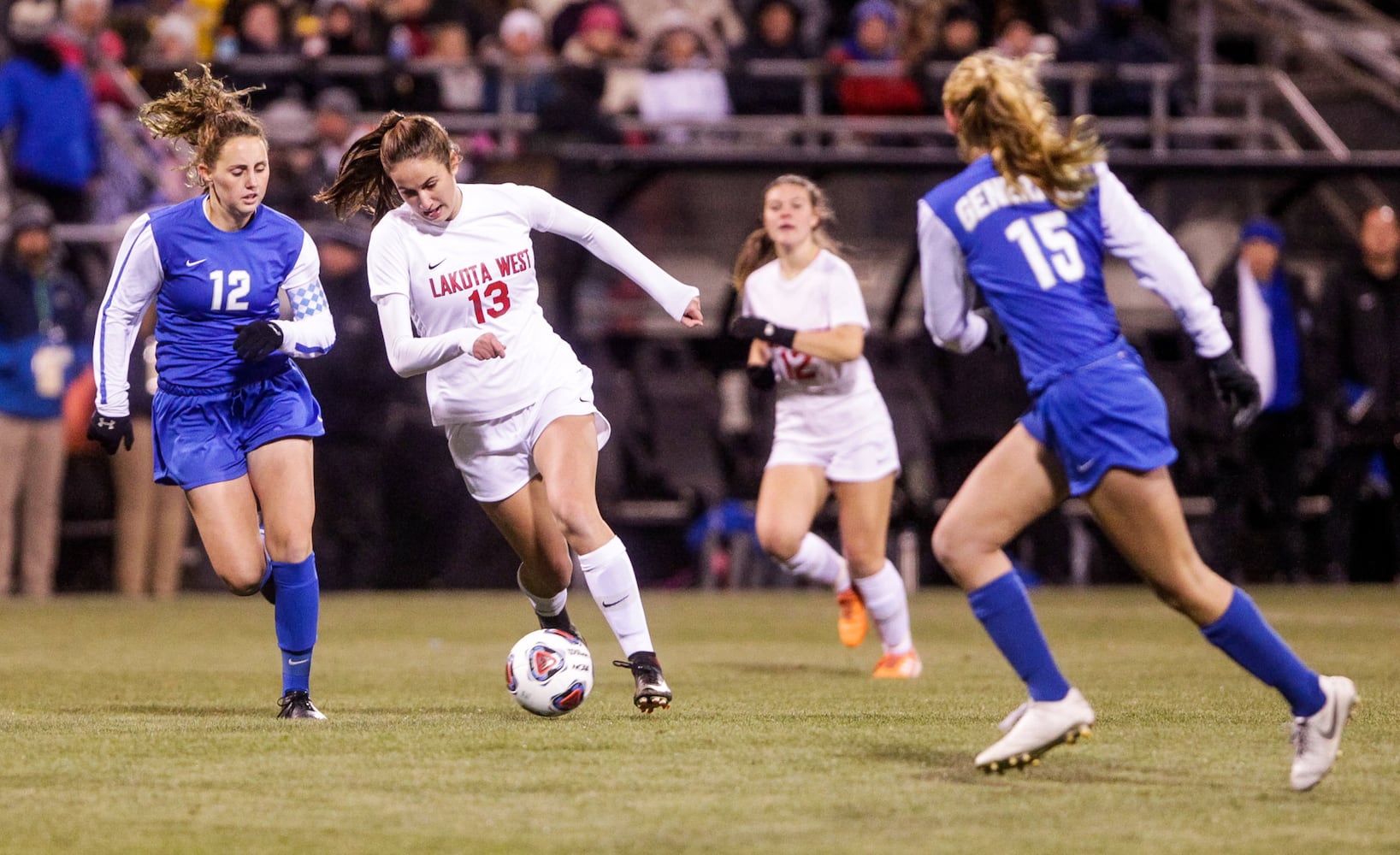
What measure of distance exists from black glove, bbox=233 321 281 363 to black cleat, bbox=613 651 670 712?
168 centimetres

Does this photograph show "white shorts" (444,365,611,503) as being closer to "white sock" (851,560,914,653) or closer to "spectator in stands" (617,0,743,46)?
"white sock" (851,560,914,653)

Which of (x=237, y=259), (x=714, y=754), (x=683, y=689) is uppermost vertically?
(x=237, y=259)

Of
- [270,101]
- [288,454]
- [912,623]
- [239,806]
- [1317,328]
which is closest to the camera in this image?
[239,806]

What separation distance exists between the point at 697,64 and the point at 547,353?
8639 mm

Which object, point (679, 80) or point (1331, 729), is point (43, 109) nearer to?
point (679, 80)

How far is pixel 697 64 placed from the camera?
615 inches

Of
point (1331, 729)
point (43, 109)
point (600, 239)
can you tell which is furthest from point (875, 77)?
point (1331, 729)

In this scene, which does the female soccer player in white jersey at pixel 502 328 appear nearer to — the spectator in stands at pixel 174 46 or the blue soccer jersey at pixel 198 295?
the blue soccer jersey at pixel 198 295

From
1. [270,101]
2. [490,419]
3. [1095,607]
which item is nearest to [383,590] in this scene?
[270,101]

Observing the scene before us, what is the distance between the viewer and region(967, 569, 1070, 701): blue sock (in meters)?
5.54

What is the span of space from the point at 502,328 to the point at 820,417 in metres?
2.61

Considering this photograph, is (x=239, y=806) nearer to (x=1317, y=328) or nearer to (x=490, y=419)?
(x=490, y=419)

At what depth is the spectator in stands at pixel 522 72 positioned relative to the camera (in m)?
15.8

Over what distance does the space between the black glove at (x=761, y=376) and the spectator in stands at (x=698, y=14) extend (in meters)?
Result: 9.09
